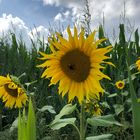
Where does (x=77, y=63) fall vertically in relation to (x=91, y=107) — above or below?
above

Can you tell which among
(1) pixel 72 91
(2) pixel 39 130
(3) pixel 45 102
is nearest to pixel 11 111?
(3) pixel 45 102

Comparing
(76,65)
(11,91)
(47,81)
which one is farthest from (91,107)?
(47,81)

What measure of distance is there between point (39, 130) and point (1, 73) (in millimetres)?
2052

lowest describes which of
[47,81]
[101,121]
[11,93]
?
[101,121]

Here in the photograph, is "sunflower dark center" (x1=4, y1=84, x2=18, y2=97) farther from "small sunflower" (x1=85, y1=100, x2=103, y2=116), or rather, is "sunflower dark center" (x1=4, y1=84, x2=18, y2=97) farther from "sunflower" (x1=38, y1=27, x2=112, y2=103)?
"sunflower" (x1=38, y1=27, x2=112, y2=103)

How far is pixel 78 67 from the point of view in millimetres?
1755

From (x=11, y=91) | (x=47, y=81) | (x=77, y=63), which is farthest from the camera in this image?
(x=47, y=81)

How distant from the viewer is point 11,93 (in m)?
3.09

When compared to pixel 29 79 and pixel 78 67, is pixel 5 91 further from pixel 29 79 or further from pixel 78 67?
pixel 29 79

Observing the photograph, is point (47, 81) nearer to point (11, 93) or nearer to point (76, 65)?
point (11, 93)

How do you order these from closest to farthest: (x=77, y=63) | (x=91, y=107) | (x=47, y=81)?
(x=77, y=63) < (x=91, y=107) < (x=47, y=81)

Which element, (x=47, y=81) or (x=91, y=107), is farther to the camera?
(x=47, y=81)

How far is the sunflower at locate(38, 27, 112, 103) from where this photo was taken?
1.72 meters

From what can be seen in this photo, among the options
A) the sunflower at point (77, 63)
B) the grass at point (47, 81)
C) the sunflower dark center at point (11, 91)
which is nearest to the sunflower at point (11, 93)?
the sunflower dark center at point (11, 91)
